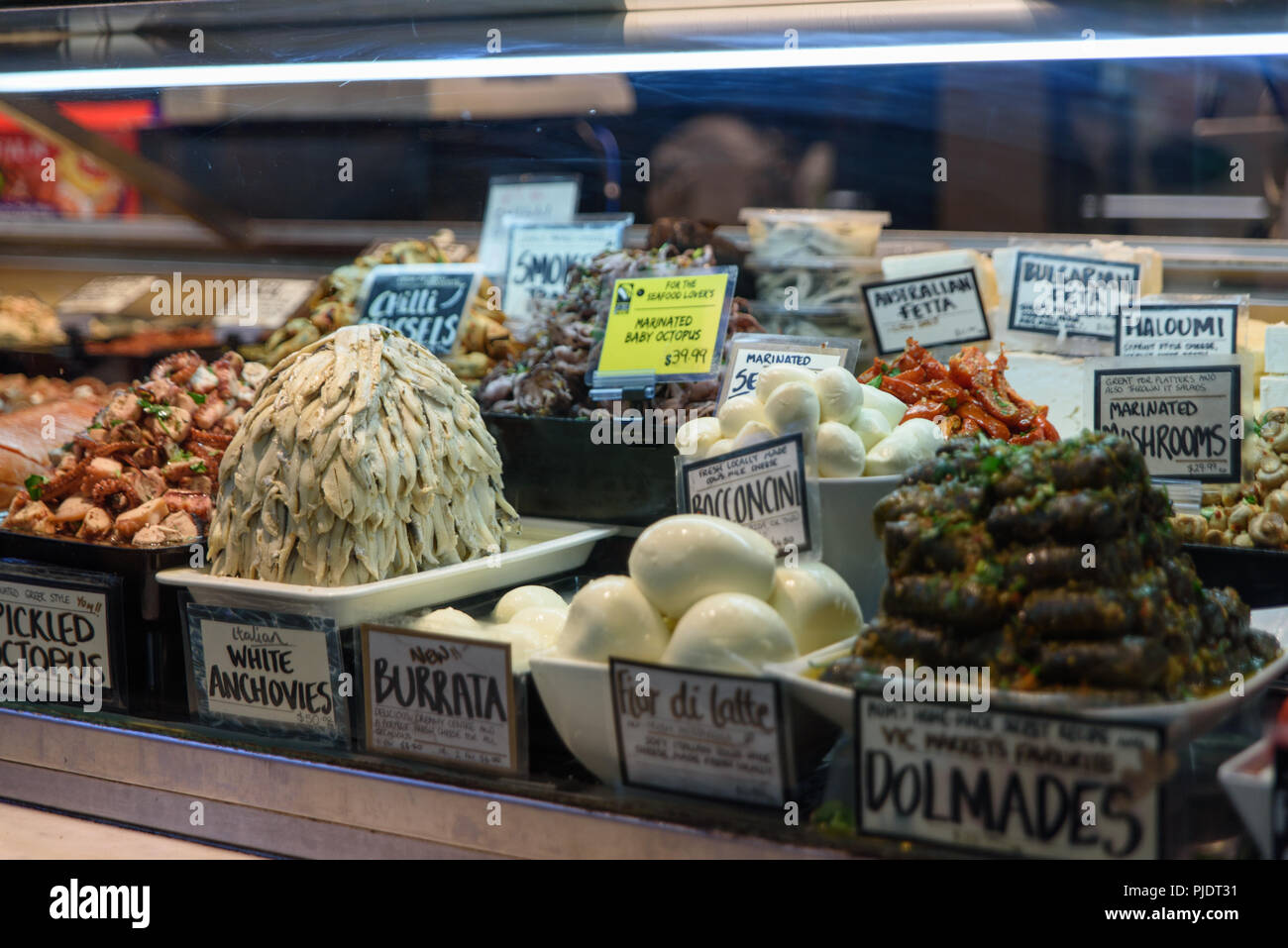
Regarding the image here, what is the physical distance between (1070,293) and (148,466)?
1660 millimetres

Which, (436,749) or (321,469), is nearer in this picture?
(436,749)

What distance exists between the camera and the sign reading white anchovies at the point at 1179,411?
168 centimetres

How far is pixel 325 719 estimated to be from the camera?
1486 mm

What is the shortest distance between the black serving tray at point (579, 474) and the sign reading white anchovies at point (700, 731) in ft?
2.20

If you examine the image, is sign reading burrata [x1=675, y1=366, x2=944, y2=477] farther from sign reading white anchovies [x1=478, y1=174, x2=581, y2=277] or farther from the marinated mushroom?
sign reading white anchovies [x1=478, y1=174, x2=581, y2=277]

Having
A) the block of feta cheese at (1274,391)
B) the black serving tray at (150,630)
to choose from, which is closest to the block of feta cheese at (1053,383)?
the block of feta cheese at (1274,391)

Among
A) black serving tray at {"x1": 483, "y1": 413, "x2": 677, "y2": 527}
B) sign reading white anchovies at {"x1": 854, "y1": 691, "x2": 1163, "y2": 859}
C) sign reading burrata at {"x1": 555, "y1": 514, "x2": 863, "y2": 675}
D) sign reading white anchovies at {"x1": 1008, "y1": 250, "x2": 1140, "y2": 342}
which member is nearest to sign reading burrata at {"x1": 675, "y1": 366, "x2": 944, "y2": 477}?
sign reading burrata at {"x1": 555, "y1": 514, "x2": 863, "y2": 675}

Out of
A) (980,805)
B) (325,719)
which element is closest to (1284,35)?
(980,805)

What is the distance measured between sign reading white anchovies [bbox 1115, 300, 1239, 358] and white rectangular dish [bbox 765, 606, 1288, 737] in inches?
32.9

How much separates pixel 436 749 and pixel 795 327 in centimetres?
136

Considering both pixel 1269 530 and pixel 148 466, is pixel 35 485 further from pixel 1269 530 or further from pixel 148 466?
pixel 1269 530

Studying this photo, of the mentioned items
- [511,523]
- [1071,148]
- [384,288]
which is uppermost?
[1071,148]
